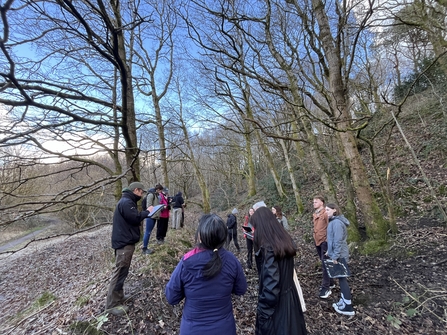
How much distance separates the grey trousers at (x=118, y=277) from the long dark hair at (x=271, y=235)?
2122 mm

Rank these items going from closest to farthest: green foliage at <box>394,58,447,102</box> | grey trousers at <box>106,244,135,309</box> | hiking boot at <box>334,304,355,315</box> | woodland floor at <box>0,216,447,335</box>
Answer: woodland floor at <box>0,216,447,335</box> < grey trousers at <box>106,244,135,309</box> < hiking boot at <box>334,304,355,315</box> < green foliage at <box>394,58,447,102</box>

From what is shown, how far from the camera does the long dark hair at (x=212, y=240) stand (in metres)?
1.98

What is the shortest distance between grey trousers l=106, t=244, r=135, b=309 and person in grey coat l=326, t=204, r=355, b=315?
3.27 meters

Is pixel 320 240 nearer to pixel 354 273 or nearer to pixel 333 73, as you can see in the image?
pixel 354 273

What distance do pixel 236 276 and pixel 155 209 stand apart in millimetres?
2009

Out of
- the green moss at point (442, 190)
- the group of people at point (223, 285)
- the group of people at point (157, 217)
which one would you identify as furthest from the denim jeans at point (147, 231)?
the green moss at point (442, 190)

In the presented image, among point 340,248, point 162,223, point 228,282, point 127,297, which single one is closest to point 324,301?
point 340,248

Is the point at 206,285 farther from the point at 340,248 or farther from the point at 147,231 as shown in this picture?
the point at 147,231

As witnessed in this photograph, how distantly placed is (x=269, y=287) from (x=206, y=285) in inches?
26.8

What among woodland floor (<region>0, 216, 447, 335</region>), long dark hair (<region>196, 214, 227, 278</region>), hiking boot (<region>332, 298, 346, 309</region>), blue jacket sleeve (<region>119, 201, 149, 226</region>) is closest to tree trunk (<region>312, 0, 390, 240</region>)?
woodland floor (<region>0, 216, 447, 335</region>)

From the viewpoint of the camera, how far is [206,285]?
2000 mm

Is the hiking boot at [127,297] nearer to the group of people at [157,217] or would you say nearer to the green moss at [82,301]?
the green moss at [82,301]

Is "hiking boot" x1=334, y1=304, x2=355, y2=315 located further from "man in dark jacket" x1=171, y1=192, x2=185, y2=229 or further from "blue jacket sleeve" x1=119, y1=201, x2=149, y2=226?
"man in dark jacket" x1=171, y1=192, x2=185, y2=229

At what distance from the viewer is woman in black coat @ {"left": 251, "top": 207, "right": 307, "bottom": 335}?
7.44ft
